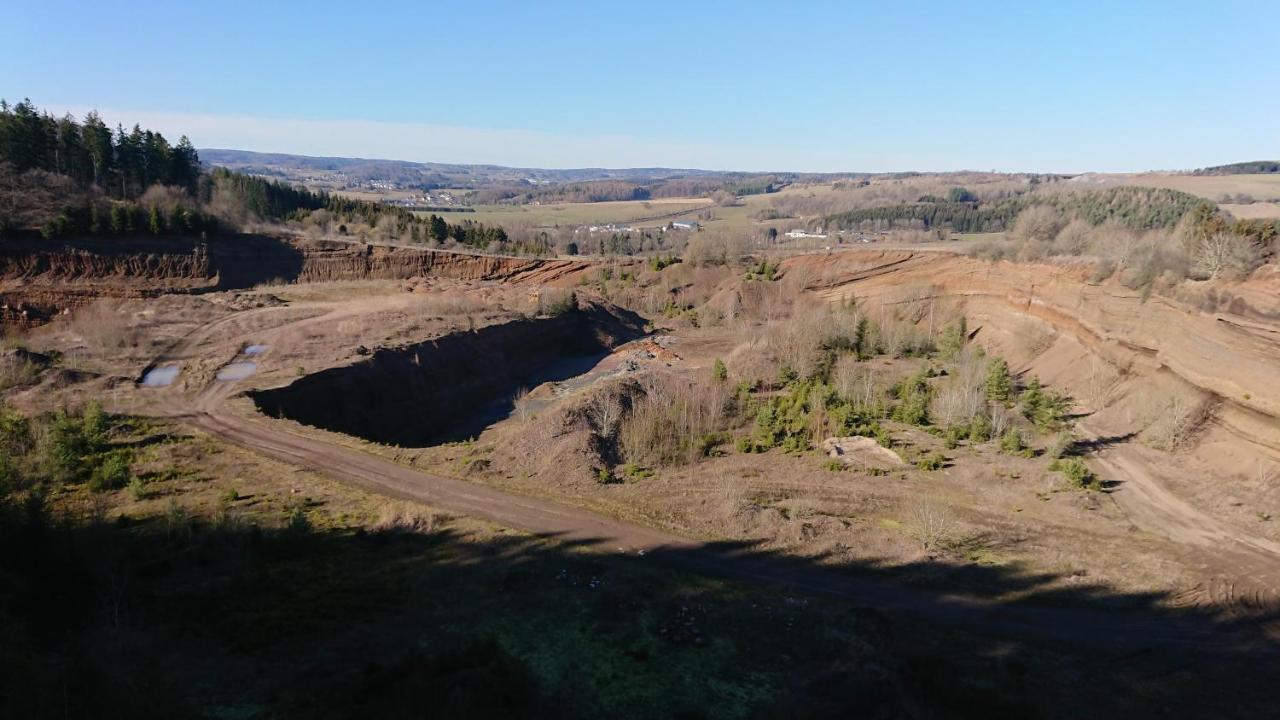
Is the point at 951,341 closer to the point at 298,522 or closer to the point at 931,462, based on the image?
the point at 931,462

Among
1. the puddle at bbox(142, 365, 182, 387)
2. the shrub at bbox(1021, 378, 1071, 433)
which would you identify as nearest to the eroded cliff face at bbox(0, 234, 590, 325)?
the puddle at bbox(142, 365, 182, 387)

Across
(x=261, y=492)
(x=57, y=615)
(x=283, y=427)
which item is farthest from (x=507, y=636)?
(x=283, y=427)

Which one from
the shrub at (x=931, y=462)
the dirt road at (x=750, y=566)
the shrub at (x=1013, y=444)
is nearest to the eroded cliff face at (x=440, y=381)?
the dirt road at (x=750, y=566)

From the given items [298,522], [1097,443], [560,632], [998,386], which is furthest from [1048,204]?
[298,522]

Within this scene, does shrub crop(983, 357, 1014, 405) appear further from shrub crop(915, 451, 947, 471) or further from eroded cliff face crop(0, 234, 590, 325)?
eroded cliff face crop(0, 234, 590, 325)

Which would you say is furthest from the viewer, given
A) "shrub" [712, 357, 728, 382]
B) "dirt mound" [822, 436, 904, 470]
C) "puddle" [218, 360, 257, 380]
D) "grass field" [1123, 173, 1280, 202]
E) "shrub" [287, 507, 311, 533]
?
"grass field" [1123, 173, 1280, 202]

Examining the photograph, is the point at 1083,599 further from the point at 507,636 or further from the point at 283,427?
the point at 283,427

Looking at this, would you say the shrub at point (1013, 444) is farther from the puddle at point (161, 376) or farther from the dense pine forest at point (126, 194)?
the dense pine forest at point (126, 194)
